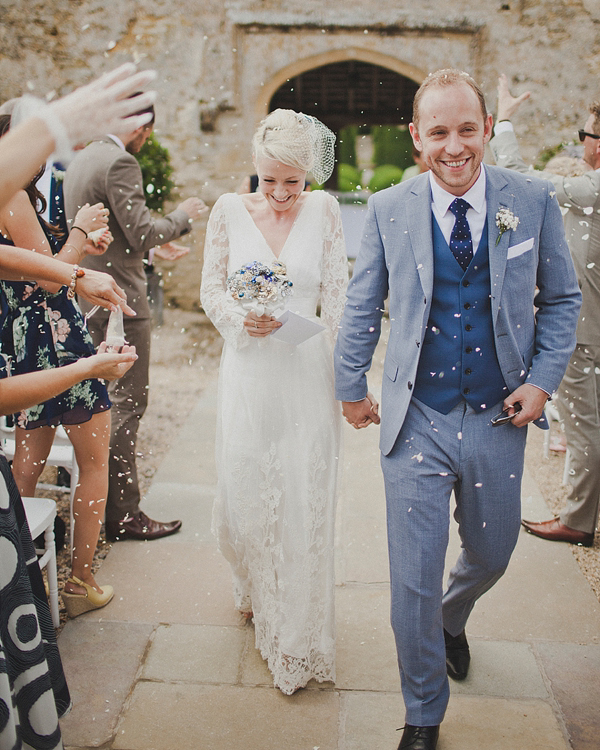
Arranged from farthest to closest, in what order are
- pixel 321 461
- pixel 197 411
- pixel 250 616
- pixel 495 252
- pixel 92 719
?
pixel 197 411 < pixel 250 616 < pixel 321 461 < pixel 92 719 < pixel 495 252

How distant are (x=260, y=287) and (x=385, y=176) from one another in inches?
781

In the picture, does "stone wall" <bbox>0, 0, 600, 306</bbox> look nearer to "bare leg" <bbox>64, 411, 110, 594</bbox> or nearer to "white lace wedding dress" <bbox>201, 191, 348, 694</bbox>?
"white lace wedding dress" <bbox>201, 191, 348, 694</bbox>

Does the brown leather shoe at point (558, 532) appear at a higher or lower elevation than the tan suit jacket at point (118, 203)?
lower

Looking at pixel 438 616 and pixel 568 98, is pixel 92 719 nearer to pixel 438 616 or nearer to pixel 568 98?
pixel 438 616

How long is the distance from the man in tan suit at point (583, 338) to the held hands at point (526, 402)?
1.57 m

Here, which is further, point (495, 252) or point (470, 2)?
point (470, 2)

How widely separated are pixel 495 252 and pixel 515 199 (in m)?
0.22

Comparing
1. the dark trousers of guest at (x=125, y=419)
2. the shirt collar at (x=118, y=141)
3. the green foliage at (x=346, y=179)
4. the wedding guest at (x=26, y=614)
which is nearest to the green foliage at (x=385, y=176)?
the green foliage at (x=346, y=179)

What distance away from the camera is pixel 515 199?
87.0 inches

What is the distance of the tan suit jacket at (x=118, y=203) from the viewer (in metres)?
3.49

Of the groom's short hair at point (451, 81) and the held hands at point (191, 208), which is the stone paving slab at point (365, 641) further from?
the held hands at point (191, 208)

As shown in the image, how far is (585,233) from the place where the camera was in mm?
3590

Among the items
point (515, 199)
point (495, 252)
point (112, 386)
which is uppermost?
point (515, 199)

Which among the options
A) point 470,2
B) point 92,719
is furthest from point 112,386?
point 470,2
